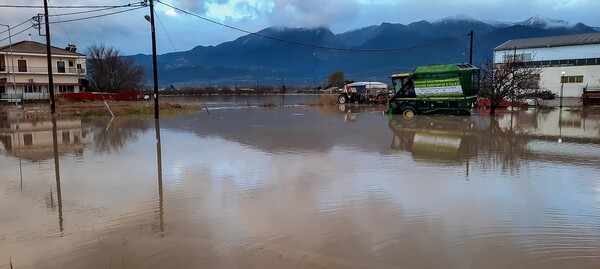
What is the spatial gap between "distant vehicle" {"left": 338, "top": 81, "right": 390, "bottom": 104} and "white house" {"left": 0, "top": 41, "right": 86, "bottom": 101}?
3336cm

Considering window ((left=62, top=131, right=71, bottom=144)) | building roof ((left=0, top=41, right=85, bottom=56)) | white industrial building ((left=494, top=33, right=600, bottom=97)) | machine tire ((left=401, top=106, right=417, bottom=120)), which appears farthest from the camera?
building roof ((left=0, top=41, right=85, bottom=56))

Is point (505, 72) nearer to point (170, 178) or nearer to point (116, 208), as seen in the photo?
point (170, 178)

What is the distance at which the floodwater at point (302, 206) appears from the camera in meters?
4.75

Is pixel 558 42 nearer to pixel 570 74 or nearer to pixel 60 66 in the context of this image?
pixel 570 74

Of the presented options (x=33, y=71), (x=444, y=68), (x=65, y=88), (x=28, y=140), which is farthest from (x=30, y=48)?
(x=444, y=68)

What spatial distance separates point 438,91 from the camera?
2375cm

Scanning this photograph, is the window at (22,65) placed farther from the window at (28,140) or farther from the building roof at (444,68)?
the building roof at (444,68)

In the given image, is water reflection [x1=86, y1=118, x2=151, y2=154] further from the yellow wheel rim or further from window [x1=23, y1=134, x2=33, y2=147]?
the yellow wheel rim

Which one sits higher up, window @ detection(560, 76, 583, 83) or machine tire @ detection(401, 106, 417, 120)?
window @ detection(560, 76, 583, 83)

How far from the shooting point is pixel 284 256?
4.70 meters

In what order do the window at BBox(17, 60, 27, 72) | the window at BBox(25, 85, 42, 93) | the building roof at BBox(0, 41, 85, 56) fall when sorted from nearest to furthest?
the window at BBox(25, 85, 42, 93) → the window at BBox(17, 60, 27, 72) → the building roof at BBox(0, 41, 85, 56)

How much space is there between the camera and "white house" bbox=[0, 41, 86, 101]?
49678 millimetres

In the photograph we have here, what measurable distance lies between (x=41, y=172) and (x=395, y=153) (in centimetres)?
826

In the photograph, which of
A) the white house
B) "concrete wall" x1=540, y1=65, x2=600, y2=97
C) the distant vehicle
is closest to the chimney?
the white house
